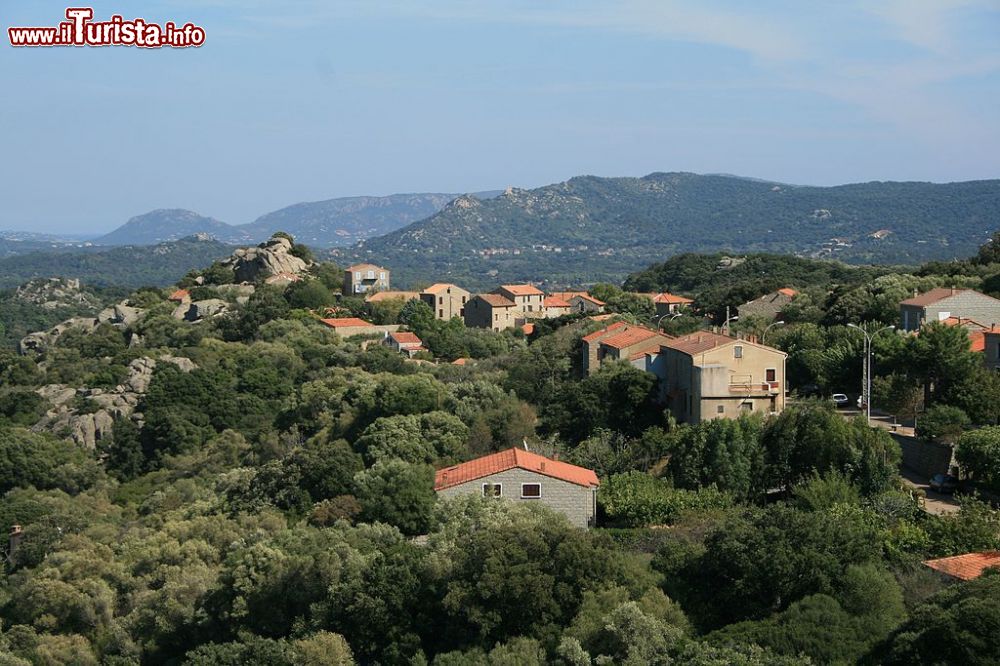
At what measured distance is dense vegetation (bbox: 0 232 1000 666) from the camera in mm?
19938

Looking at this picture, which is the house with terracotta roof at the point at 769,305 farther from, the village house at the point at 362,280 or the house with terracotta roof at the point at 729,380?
the village house at the point at 362,280

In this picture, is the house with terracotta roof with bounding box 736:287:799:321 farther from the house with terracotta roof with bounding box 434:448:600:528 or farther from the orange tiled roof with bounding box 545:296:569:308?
the orange tiled roof with bounding box 545:296:569:308

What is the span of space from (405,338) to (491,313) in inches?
462

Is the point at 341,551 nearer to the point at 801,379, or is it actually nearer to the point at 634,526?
the point at 634,526

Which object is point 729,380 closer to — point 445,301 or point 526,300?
point 445,301

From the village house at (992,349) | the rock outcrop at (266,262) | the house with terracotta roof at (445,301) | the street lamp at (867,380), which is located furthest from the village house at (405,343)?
the village house at (992,349)

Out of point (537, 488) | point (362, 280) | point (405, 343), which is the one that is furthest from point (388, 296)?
point (537, 488)

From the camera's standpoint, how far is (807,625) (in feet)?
63.6

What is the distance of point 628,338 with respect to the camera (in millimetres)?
37562

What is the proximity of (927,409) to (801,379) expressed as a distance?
538cm

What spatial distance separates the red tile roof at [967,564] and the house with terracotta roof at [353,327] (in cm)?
4165

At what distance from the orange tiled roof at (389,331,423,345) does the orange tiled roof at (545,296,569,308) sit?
18.5 metres

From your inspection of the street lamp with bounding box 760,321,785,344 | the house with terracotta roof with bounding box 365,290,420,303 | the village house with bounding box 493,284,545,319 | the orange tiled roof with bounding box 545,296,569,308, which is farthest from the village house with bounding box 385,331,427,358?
the orange tiled roof with bounding box 545,296,569,308

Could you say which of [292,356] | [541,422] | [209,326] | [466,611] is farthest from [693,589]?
[209,326]
